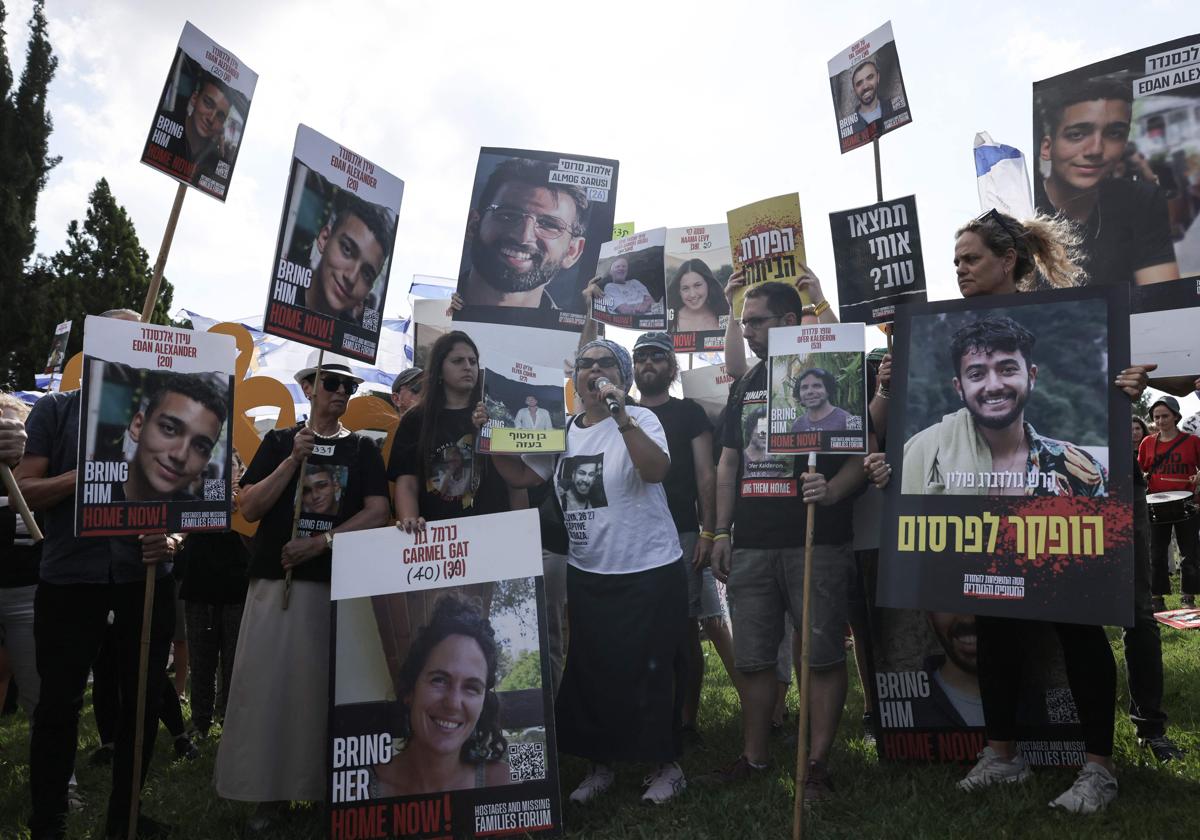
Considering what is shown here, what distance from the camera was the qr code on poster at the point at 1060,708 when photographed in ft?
12.9

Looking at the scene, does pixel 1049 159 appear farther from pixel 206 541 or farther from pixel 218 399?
pixel 206 541

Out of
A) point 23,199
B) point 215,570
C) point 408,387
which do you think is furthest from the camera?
point 23,199

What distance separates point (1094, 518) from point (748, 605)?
4.99 feet

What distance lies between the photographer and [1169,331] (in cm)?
397

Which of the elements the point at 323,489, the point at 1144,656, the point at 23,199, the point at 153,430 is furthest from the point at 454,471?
the point at 23,199

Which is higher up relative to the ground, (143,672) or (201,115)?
(201,115)

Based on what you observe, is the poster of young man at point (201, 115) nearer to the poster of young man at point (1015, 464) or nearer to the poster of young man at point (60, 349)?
the poster of young man at point (1015, 464)

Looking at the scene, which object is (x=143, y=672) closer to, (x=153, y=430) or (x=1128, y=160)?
(x=153, y=430)

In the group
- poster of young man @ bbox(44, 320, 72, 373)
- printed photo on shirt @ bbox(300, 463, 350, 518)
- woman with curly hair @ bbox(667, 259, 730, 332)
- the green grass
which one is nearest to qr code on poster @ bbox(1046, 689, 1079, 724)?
the green grass

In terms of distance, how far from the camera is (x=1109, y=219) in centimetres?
424

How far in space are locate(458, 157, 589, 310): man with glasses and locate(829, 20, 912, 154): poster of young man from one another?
1.61 metres

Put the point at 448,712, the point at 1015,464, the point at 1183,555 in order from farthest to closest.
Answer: the point at 1183,555
the point at 448,712
the point at 1015,464

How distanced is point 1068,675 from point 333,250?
3.75 meters

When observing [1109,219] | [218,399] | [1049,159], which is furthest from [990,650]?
[218,399]
